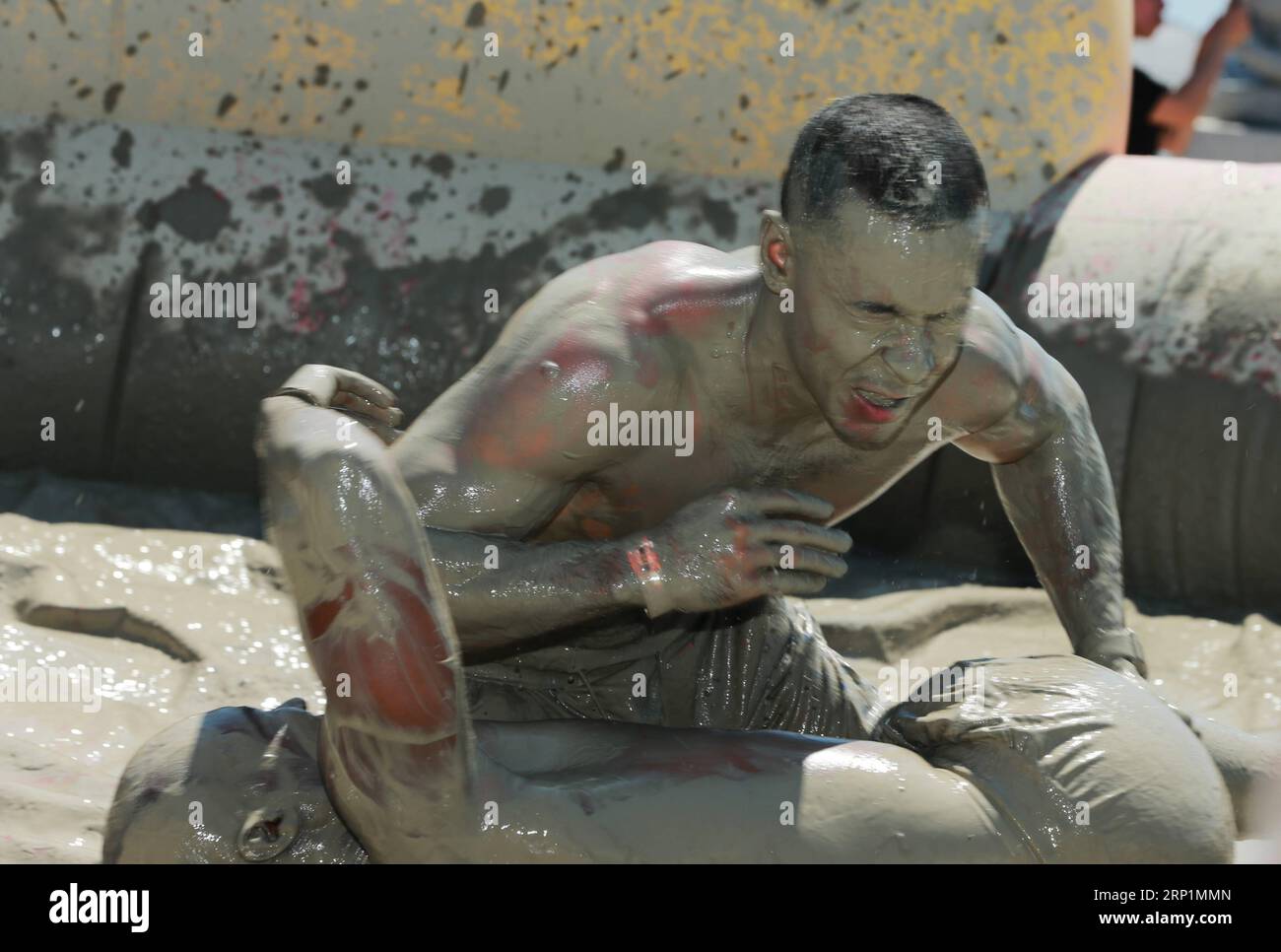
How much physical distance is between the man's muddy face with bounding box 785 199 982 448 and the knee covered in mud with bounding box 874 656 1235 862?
0.37 meters

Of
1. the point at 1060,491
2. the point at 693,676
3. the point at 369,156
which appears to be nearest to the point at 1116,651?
the point at 1060,491

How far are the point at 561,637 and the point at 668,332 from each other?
0.43m

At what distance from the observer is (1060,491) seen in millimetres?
2623

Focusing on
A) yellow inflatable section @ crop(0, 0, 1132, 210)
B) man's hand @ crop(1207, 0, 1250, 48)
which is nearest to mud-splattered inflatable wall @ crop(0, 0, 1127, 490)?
yellow inflatable section @ crop(0, 0, 1132, 210)

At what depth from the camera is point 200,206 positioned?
12.9 ft

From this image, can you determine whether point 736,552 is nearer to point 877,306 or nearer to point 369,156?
point 877,306

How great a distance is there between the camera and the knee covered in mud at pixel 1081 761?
2076 millimetres

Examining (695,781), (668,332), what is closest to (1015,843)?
(695,781)

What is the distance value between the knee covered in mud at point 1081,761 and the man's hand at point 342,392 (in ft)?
2.56

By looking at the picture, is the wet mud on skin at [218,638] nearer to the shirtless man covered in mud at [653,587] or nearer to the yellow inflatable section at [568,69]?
the shirtless man covered in mud at [653,587]

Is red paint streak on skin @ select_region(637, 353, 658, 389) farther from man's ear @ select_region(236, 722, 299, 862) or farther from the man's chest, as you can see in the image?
man's ear @ select_region(236, 722, 299, 862)

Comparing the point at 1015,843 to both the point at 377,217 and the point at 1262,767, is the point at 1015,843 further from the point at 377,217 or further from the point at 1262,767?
the point at 377,217

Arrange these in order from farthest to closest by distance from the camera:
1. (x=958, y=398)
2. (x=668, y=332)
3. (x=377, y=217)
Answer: (x=377, y=217) → (x=958, y=398) → (x=668, y=332)

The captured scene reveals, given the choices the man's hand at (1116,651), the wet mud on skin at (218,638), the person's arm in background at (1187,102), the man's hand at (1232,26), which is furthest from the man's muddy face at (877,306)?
the man's hand at (1232,26)
